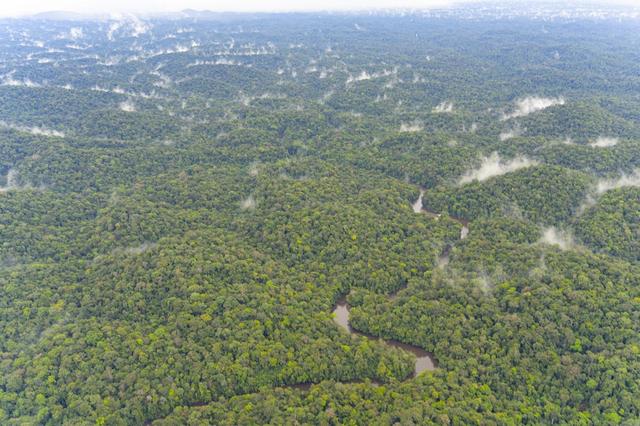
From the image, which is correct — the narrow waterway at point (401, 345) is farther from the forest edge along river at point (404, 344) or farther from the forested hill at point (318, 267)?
the forested hill at point (318, 267)

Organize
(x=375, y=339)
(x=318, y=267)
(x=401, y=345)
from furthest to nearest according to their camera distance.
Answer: (x=318, y=267) → (x=375, y=339) → (x=401, y=345)

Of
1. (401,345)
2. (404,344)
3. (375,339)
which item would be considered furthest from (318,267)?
(404,344)

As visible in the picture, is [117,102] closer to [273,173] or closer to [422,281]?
[273,173]

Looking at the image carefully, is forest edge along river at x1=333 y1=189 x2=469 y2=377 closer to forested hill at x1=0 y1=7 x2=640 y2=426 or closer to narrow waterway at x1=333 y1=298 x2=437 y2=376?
narrow waterway at x1=333 y1=298 x2=437 y2=376

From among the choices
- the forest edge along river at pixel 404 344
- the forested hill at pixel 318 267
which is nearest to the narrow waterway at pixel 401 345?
the forest edge along river at pixel 404 344

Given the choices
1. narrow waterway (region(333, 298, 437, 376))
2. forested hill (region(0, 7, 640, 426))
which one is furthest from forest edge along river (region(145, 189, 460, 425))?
forested hill (region(0, 7, 640, 426))

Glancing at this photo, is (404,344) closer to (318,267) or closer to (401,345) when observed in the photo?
(401,345)

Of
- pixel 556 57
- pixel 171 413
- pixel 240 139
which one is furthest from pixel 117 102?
pixel 556 57
